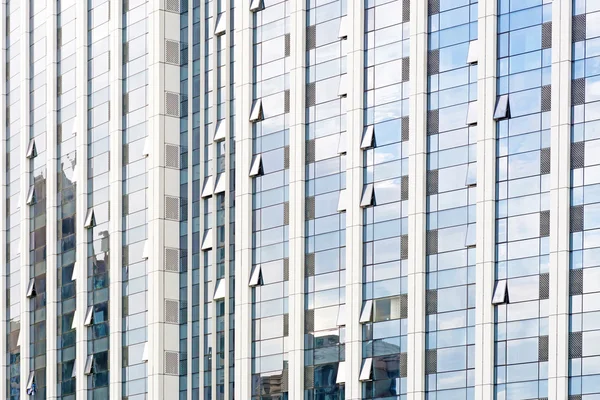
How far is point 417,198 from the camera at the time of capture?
7431cm

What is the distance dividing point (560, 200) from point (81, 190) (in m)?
37.4

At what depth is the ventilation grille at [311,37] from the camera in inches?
3211

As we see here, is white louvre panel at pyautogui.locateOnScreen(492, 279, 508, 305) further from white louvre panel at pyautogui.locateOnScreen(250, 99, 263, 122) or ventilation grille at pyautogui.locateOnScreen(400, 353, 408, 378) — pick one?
white louvre panel at pyautogui.locateOnScreen(250, 99, 263, 122)

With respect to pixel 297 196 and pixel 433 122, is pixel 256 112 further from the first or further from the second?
pixel 433 122

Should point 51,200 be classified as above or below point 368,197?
above

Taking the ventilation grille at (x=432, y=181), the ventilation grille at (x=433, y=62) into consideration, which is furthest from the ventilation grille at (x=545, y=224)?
the ventilation grille at (x=433, y=62)

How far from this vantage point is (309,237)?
263 feet

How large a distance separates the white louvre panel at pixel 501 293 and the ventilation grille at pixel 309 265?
12.3m

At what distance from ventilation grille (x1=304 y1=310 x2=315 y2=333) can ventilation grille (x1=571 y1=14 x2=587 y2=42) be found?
64.5 ft

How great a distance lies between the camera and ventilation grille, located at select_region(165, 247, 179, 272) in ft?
292

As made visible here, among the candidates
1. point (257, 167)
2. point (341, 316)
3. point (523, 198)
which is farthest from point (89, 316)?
point (523, 198)

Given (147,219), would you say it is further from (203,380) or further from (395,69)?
(395,69)

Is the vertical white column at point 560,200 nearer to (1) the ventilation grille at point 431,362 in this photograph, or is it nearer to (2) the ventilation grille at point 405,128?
(1) the ventilation grille at point 431,362

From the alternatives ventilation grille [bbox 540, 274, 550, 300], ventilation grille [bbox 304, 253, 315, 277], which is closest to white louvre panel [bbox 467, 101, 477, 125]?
ventilation grille [bbox 540, 274, 550, 300]
